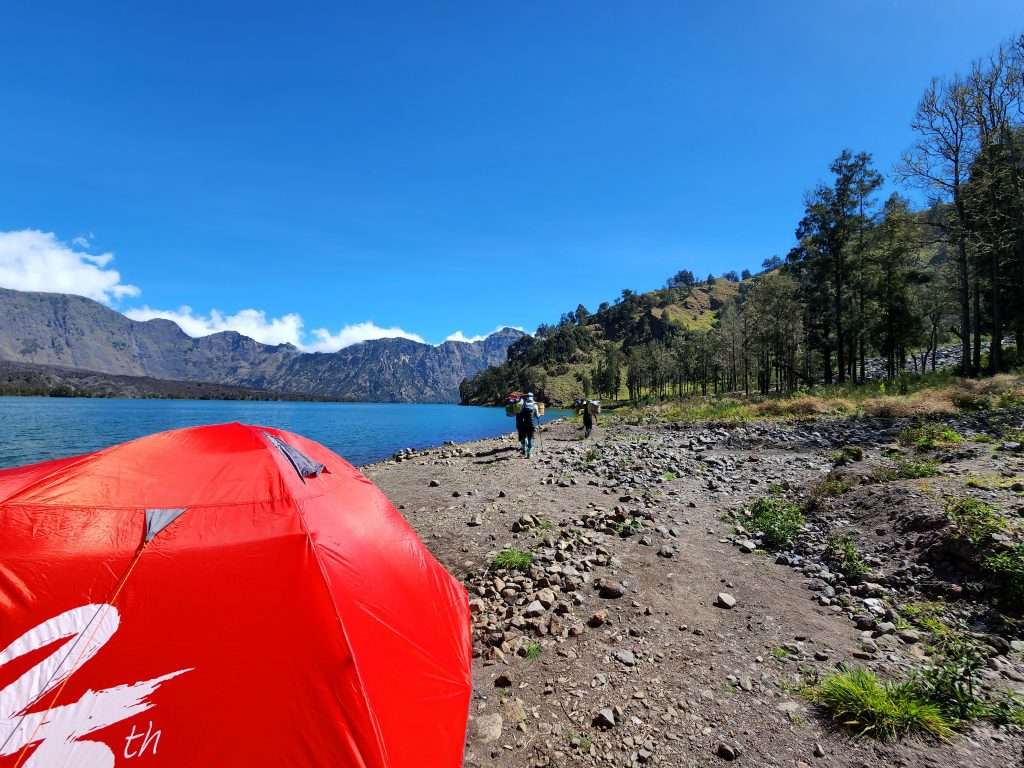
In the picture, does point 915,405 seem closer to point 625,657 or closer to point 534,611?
point 625,657

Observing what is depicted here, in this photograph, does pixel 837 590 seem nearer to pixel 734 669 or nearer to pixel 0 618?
pixel 734 669

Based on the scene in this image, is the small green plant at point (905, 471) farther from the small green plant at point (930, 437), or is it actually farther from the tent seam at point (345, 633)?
the tent seam at point (345, 633)

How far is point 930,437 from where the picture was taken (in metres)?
14.6

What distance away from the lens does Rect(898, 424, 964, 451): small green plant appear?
13.6 m

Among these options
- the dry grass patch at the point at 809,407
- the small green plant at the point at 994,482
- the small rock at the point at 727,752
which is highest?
the dry grass patch at the point at 809,407

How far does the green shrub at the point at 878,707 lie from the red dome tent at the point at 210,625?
3.57 meters

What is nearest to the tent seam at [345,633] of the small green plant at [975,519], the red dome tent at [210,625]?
the red dome tent at [210,625]

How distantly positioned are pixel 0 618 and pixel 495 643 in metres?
4.69

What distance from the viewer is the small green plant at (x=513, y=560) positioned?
304 inches

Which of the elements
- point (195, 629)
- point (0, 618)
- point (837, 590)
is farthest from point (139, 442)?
point (837, 590)

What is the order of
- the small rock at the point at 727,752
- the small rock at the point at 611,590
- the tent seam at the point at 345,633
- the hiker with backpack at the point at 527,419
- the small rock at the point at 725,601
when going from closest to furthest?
the tent seam at the point at 345,633
the small rock at the point at 727,752
the small rock at the point at 725,601
the small rock at the point at 611,590
the hiker with backpack at the point at 527,419

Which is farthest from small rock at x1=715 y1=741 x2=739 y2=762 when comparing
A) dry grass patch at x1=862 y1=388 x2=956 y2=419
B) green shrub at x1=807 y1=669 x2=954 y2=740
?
dry grass patch at x1=862 y1=388 x2=956 y2=419

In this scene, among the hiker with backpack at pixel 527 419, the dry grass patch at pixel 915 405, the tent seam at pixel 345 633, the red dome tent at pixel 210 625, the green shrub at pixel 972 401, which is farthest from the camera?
the hiker with backpack at pixel 527 419

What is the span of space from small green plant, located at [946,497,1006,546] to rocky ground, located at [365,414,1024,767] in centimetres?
27
